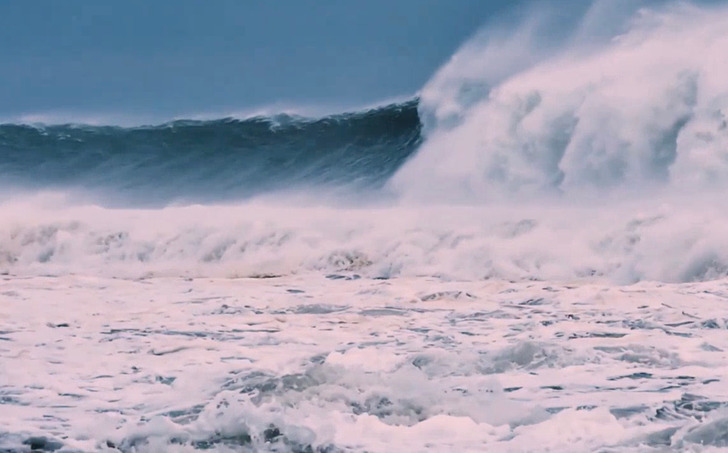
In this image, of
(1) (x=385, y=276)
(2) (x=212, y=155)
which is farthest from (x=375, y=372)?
(2) (x=212, y=155)

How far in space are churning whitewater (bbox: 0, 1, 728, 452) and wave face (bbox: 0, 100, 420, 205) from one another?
0.06 metres

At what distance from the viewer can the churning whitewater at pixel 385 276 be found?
316 cm

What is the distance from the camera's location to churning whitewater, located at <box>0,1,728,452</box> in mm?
3164

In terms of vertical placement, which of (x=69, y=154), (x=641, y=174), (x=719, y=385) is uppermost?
(x=69, y=154)

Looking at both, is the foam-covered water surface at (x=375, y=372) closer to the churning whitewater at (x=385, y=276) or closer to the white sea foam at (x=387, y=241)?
the churning whitewater at (x=385, y=276)

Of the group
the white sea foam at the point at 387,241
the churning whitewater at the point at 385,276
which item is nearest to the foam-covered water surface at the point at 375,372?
the churning whitewater at the point at 385,276

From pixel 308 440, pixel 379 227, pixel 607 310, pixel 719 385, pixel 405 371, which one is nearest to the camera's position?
pixel 308 440

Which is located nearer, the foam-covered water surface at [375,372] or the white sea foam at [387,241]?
the foam-covered water surface at [375,372]

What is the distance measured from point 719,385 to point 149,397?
2.23 metres

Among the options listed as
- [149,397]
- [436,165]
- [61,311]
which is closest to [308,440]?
[149,397]

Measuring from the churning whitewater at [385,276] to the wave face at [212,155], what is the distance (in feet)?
0.18

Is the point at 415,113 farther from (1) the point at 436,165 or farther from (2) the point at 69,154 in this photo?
(2) the point at 69,154

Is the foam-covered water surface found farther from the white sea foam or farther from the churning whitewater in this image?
the white sea foam

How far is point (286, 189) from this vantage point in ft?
45.3
